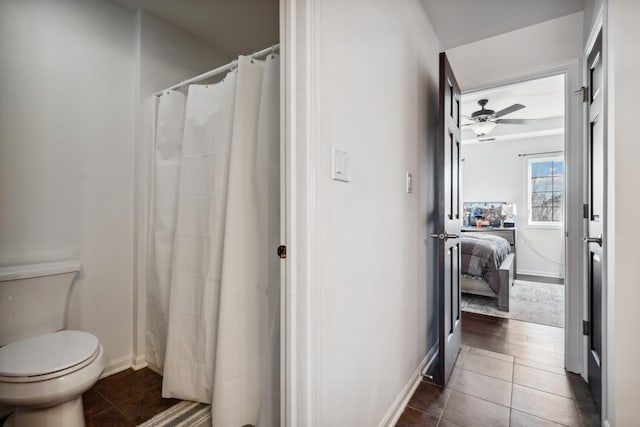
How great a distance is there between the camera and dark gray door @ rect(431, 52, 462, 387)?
190 cm

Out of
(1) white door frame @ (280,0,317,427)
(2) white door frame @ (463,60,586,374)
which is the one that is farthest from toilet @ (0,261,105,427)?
(2) white door frame @ (463,60,586,374)

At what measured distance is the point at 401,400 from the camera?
5.61ft

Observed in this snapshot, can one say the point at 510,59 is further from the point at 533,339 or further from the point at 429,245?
the point at 533,339

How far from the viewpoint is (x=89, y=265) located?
109 centimetres

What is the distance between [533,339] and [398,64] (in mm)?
2588

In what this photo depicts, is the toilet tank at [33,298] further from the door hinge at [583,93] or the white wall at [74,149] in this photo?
the door hinge at [583,93]

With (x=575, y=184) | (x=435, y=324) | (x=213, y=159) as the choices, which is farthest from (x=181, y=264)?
(x=575, y=184)

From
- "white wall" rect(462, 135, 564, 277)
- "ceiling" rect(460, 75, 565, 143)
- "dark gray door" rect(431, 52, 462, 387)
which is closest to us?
"dark gray door" rect(431, 52, 462, 387)

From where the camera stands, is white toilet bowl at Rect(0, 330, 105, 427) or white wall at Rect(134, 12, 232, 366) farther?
white wall at Rect(134, 12, 232, 366)

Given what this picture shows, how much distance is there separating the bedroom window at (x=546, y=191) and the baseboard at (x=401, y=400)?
15.4ft

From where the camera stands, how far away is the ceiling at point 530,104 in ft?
12.4

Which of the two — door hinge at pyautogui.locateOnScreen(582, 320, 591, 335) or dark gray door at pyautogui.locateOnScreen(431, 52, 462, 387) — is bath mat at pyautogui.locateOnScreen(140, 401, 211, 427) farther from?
door hinge at pyautogui.locateOnScreen(582, 320, 591, 335)

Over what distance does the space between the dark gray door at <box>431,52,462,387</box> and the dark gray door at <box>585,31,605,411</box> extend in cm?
75

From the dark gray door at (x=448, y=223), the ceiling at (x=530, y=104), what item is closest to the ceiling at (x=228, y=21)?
the dark gray door at (x=448, y=223)
